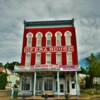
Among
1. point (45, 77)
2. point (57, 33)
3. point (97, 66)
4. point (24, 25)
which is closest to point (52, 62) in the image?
point (45, 77)

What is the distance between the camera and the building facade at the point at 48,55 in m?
34.3

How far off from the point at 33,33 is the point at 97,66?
16707 mm

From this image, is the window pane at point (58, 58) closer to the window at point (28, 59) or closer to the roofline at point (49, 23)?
the window at point (28, 59)

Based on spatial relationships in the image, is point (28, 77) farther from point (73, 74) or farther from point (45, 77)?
point (73, 74)

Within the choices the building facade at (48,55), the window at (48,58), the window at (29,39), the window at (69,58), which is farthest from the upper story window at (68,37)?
the window at (29,39)

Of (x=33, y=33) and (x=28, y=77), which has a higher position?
(x=33, y=33)

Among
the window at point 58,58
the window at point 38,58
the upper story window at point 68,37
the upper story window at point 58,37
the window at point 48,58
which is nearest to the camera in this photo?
the window at point 58,58

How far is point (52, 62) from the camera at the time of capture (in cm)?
3538

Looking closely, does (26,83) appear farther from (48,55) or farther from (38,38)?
(38,38)

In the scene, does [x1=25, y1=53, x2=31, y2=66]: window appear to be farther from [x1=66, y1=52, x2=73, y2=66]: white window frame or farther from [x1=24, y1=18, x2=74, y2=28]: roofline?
[x1=66, y1=52, x2=73, y2=66]: white window frame

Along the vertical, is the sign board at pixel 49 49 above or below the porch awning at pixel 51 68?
above

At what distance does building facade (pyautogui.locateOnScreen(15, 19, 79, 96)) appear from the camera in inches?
1350

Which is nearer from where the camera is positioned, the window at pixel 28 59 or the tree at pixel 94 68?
the window at pixel 28 59

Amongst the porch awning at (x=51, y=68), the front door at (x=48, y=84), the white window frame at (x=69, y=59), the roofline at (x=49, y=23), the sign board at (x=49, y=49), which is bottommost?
the front door at (x=48, y=84)
